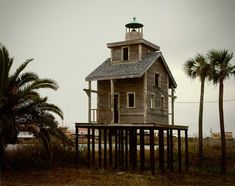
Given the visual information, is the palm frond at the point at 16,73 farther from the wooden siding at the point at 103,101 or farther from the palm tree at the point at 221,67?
the palm tree at the point at 221,67

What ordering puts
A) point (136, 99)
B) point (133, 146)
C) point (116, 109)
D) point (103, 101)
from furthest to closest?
point (133, 146) → point (116, 109) → point (103, 101) → point (136, 99)

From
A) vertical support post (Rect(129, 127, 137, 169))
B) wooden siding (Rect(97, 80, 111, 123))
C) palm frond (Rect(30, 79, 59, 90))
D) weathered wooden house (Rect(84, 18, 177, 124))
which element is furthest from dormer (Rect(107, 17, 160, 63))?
palm frond (Rect(30, 79, 59, 90))

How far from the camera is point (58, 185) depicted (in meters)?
18.3

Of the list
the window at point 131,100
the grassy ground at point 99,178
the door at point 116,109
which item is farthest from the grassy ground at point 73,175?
the window at point 131,100

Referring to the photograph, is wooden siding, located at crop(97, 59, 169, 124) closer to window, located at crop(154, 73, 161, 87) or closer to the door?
window, located at crop(154, 73, 161, 87)

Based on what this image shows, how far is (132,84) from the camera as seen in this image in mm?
26344

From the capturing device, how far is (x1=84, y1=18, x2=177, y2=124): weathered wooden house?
25.9m

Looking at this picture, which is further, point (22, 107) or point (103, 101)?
point (103, 101)

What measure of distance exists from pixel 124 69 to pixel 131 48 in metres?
1.94

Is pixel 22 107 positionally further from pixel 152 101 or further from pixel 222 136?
pixel 222 136

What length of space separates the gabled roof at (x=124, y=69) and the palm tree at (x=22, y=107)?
543 centimetres

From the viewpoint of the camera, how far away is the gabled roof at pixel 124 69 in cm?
2580

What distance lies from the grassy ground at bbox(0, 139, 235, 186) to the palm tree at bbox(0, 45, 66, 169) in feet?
5.48

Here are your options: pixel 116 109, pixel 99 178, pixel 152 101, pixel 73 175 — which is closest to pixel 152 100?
pixel 152 101
